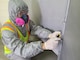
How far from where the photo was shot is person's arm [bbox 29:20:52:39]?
1212 millimetres

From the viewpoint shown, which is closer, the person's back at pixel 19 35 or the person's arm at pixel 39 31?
the person's back at pixel 19 35

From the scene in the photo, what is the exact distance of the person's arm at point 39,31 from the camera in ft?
3.98

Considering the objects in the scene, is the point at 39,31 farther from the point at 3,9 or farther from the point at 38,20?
the point at 3,9

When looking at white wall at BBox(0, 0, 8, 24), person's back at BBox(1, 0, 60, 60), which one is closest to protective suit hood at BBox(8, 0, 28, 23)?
person's back at BBox(1, 0, 60, 60)

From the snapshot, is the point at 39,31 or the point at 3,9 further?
the point at 3,9

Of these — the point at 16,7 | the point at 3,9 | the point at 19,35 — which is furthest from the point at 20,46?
the point at 3,9

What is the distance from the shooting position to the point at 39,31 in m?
1.27

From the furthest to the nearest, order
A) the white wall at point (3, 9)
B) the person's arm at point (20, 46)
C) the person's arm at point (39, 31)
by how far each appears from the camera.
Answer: the white wall at point (3, 9) < the person's arm at point (39, 31) < the person's arm at point (20, 46)

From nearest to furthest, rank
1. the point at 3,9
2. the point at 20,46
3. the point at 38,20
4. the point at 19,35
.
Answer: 1. the point at 20,46
2. the point at 19,35
3. the point at 38,20
4. the point at 3,9

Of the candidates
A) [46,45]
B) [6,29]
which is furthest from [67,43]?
[6,29]

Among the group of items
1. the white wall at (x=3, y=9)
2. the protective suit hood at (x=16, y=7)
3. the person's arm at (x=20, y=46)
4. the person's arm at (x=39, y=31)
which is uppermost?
the protective suit hood at (x=16, y=7)

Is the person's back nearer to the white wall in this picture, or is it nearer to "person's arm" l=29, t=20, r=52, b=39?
"person's arm" l=29, t=20, r=52, b=39

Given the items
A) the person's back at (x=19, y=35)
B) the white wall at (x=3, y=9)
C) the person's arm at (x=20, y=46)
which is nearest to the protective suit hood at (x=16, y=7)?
the person's back at (x=19, y=35)

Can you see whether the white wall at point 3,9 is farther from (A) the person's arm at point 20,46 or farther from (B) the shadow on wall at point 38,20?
(A) the person's arm at point 20,46
